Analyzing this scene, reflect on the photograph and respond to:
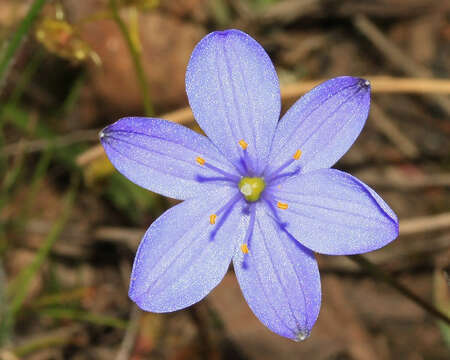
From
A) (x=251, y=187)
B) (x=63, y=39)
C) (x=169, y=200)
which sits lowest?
(x=169, y=200)

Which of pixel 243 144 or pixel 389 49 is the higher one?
pixel 243 144

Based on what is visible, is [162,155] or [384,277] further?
[384,277]

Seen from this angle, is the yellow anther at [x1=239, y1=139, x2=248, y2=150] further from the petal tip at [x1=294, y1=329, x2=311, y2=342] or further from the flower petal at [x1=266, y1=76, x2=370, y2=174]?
the petal tip at [x1=294, y1=329, x2=311, y2=342]

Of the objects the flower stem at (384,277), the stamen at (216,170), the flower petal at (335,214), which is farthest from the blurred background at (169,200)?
the flower petal at (335,214)

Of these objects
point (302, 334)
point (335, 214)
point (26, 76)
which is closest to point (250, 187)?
point (335, 214)

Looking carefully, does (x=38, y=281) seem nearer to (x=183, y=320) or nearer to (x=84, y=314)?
(x=84, y=314)

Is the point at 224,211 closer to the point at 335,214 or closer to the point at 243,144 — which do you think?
the point at 243,144

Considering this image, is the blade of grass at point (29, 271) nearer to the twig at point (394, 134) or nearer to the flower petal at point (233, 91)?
the flower petal at point (233, 91)
